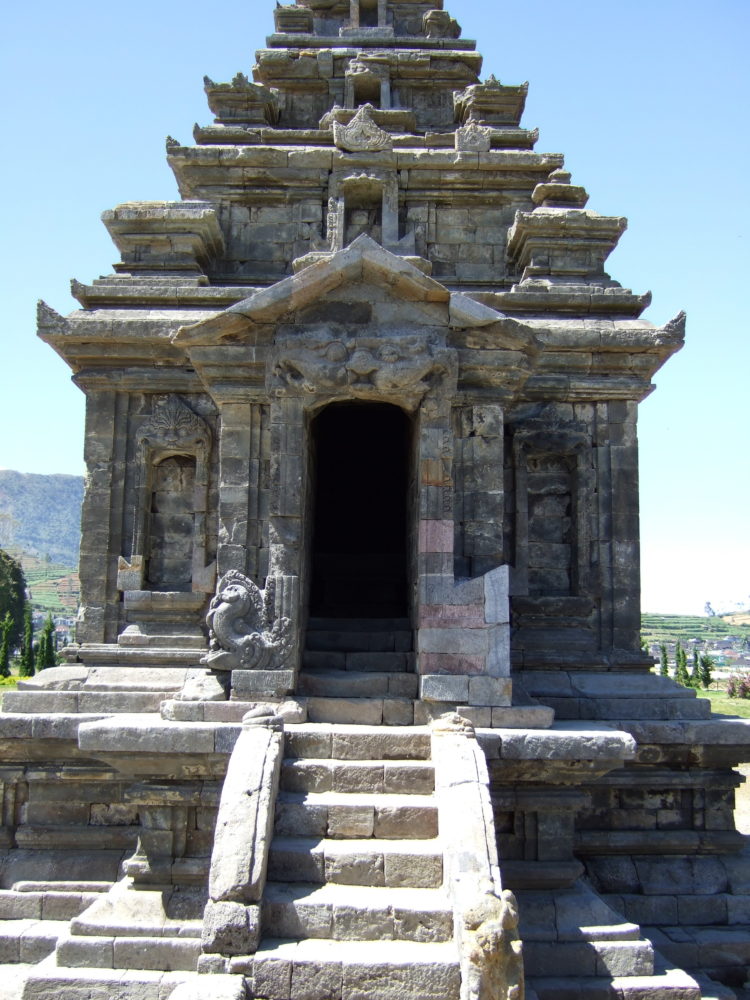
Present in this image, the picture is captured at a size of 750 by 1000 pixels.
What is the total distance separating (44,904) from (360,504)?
25.9 ft

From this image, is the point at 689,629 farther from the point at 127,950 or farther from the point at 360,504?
the point at 127,950

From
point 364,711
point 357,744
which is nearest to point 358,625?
point 364,711

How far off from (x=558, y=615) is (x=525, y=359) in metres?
3.53

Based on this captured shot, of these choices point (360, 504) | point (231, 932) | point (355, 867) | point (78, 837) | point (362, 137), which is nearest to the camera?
point (231, 932)

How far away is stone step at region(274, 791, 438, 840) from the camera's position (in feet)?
24.8

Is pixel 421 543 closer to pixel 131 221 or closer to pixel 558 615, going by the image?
pixel 558 615

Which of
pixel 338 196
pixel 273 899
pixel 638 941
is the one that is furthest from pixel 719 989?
pixel 338 196

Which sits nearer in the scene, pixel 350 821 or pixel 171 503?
pixel 350 821

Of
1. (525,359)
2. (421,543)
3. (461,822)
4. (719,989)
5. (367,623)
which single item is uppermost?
(525,359)

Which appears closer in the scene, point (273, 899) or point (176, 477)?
point (273, 899)

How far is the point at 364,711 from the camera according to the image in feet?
29.3

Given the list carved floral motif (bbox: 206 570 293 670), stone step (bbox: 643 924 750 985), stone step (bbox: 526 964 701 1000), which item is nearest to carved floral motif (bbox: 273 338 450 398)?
carved floral motif (bbox: 206 570 293 670)

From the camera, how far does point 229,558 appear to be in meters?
9.65

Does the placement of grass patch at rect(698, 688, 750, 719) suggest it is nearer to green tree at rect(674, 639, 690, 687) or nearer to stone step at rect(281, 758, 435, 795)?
green tree at rect(674, 639, 690, 687)
